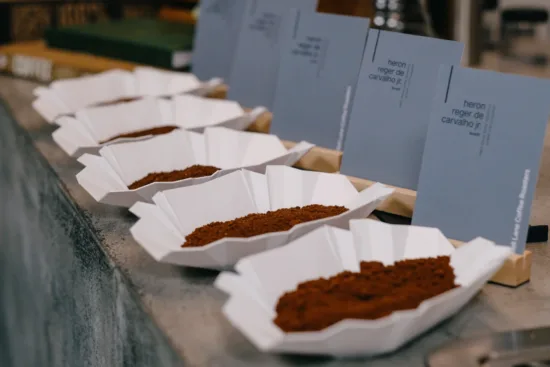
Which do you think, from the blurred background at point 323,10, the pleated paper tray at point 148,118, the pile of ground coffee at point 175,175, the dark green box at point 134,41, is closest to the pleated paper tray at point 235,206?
the pile of ground coffee at point 175,175

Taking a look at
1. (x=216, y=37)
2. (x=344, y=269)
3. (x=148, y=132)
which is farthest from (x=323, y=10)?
(x=344, y=269)

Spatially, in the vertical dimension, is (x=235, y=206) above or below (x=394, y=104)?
below

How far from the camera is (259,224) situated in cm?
107

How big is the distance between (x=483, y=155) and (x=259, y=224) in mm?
346

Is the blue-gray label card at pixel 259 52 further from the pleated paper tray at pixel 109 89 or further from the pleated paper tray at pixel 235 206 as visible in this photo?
the pleated paper tray at pixel 235 206

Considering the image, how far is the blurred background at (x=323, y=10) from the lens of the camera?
1.97 metres

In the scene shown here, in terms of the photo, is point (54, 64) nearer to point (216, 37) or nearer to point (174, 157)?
point (216, 37)

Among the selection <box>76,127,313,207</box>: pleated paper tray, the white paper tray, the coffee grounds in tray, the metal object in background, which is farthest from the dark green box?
the metal object in background

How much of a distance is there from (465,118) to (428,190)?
0.12 metres

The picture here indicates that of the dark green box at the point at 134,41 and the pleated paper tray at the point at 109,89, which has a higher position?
the dark green box at the point at 134,41

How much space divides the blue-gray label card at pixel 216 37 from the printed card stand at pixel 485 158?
3.28ft

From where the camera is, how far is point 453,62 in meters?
1.22

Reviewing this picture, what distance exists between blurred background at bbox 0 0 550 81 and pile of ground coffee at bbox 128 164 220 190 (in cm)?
81

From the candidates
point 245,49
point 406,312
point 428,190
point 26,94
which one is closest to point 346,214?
point 428,190
